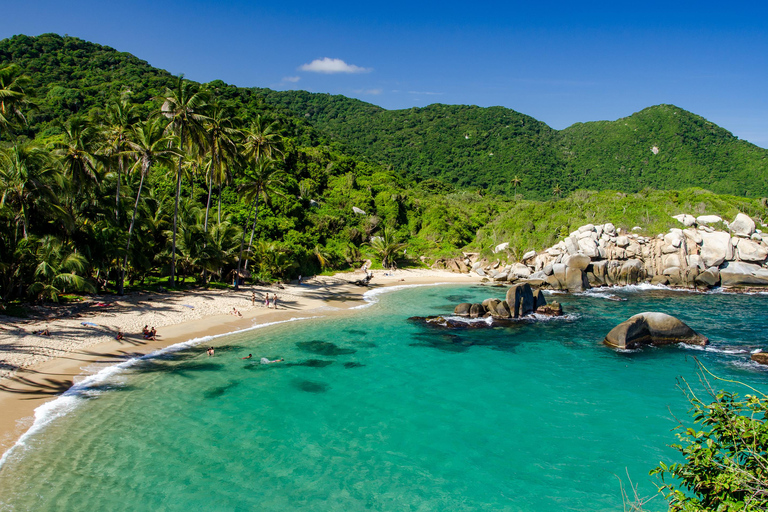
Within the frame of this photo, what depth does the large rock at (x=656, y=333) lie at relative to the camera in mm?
22078

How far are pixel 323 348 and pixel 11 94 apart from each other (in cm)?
1971

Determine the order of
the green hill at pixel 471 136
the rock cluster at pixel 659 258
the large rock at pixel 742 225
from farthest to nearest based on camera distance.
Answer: the green hill at pixel 471 136, the large rock at pixel 742 225, the rock cluster at pixel 659 258

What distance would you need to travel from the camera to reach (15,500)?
9.17m

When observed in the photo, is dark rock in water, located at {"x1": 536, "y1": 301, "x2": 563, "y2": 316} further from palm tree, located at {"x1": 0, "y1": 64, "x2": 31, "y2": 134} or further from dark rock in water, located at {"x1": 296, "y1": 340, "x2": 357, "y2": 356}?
palm tree, located at {"x1": 0, "y1": 64, "x2": 31, "y2": 134}

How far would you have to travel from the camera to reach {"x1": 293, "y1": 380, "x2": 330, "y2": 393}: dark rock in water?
52.5 feet

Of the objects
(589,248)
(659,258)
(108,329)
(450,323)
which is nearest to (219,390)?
(108,329)

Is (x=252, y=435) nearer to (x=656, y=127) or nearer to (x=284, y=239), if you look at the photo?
(x=284, y=239)

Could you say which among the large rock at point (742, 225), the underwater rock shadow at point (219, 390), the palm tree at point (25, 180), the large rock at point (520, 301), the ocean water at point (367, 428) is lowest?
the ocean water at point (367, 428)

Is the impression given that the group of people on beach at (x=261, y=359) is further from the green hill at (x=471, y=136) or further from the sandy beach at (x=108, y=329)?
the green hill at (x=471, y=136)

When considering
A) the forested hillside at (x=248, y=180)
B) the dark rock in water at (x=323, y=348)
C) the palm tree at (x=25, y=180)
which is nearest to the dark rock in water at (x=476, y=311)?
the dark rock in water at (x=323, y=348)

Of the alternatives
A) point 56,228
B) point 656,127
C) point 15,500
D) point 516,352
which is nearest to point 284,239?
point 56,228

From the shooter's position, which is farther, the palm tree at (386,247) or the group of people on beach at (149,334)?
the palm tree at (386,247)

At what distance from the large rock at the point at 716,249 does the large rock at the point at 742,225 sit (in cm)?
370

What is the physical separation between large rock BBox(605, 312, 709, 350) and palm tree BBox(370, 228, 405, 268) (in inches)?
1154
